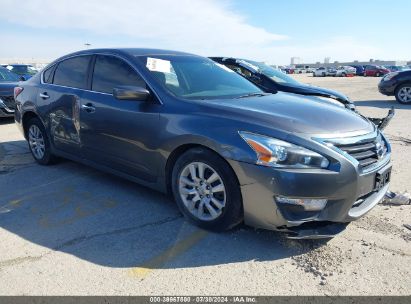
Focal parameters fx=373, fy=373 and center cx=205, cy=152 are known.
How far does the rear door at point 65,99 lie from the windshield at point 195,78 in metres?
1.03

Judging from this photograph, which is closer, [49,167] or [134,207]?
[134,207]

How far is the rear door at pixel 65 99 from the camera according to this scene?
4.53 meters

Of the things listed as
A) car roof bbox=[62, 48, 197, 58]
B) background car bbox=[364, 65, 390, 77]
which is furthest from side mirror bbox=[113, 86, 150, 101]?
background car bbox=[364, 65, 390, 77]

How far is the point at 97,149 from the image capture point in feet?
14.0

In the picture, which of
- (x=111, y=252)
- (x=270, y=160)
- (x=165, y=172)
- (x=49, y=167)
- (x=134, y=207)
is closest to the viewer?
(x=270, y=160)

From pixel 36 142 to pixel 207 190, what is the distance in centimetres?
343

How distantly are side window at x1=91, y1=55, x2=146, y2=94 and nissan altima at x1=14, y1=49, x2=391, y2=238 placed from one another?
1cm

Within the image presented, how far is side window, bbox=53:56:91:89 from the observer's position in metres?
4.57

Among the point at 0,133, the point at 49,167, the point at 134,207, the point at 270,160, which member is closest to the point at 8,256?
the point at 134,207

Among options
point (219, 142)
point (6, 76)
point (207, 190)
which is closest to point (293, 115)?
point (219, 142)

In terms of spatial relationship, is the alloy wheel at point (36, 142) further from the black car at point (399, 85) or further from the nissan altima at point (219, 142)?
the black car at point (399, 85)

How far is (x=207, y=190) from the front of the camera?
328cm

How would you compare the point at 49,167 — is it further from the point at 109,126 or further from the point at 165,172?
the point at 165,172

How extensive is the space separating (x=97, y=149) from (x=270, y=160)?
7.35ft
